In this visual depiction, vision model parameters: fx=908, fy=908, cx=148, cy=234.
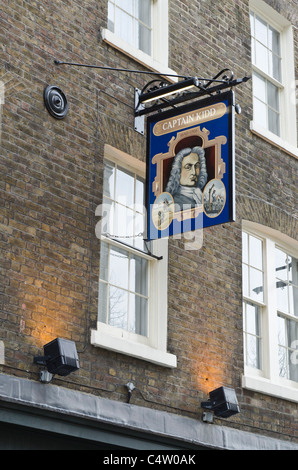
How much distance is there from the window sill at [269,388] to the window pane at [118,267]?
6.50 ft

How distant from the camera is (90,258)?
351 inches

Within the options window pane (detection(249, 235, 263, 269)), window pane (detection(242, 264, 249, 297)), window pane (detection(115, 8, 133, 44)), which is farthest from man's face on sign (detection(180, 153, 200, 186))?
window pane (detection(249, 235, 263, 269))

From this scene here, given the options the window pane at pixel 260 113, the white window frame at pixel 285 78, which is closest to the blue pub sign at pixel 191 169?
the white window frame at pixel 285 78

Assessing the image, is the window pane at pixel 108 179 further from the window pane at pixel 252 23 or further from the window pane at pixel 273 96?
the window pane at pixel 252 23

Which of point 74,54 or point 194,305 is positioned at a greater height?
point 74,54

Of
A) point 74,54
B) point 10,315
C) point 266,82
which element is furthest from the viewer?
point 266,82

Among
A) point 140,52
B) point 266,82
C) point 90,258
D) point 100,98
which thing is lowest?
point 90,258

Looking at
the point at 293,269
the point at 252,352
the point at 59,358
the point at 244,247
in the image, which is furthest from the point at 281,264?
the point at 59,358

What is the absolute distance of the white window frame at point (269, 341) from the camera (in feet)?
35.0

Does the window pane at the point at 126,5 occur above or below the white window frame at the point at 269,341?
above

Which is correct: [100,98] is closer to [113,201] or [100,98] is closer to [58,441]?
[113,201]

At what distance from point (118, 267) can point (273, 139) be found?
11.8ft

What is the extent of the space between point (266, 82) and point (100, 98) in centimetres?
378
